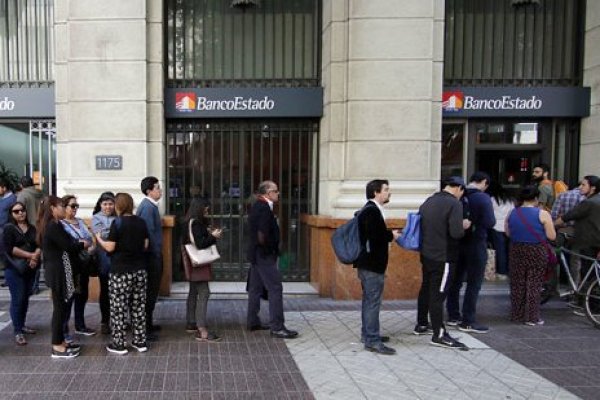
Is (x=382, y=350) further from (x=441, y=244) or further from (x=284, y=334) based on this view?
(x=441, y=244)

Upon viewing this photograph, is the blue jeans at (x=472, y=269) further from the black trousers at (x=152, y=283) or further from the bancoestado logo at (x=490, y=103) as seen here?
the black trousers at (x=152, y=283)

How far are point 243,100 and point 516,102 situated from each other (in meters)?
4.49

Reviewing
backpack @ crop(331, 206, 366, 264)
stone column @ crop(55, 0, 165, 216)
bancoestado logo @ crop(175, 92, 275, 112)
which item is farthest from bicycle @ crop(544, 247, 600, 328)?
stone column @ crop(55, 0, 165, 216)

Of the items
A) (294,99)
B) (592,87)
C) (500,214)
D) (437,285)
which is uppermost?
(592,87)

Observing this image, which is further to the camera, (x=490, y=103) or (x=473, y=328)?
(x=490, y=103)

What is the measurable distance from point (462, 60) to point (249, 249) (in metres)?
5.32

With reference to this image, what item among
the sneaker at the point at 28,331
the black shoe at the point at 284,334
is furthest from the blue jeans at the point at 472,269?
the sneaker at the point at 28,331

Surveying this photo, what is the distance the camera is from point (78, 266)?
5.59 metres

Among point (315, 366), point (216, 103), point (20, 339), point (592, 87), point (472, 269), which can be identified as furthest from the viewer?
point (592, 87)

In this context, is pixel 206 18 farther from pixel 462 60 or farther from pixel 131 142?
pixel 462 60

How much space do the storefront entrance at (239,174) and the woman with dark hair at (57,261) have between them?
128 inches

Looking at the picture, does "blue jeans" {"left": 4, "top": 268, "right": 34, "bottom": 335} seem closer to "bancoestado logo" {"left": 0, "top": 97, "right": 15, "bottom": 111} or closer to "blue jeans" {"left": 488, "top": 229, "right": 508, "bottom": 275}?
"bancoestado logo" {"left": 0, "top": 97, "right": 15, "bottom": 111}

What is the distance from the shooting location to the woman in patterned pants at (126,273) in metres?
5.23

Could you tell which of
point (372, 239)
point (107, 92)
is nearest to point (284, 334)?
point (372, 239)
